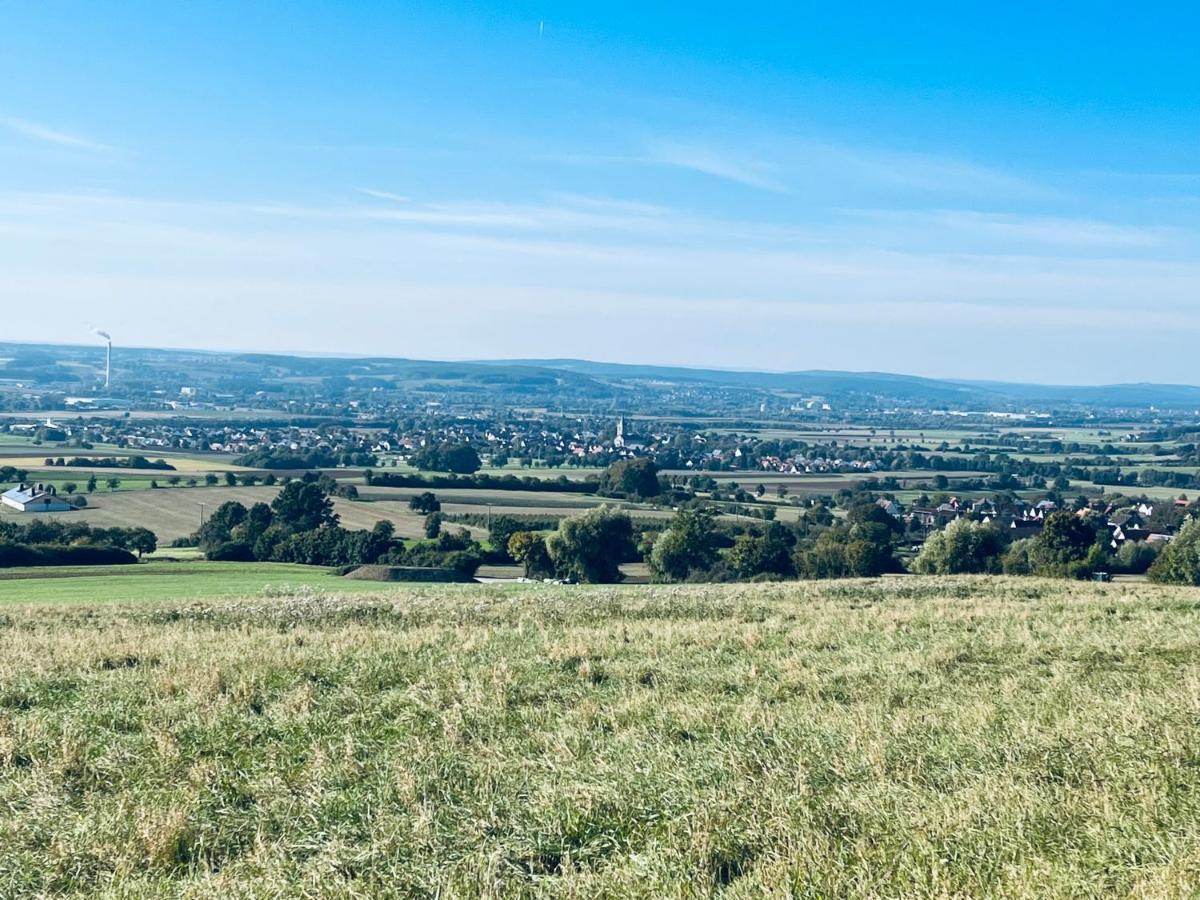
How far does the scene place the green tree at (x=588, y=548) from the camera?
48.8m

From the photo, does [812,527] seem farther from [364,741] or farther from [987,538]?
[364,741]

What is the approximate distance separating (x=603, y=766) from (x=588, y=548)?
41872 millimetres

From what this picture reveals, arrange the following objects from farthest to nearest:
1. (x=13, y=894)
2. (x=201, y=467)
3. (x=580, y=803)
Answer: (x=201, y=467)
(x=580, y=803)
(x=13, y=894)

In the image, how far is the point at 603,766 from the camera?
7223mm

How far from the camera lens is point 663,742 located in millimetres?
7934

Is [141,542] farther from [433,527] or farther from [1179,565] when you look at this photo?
[1179,565]

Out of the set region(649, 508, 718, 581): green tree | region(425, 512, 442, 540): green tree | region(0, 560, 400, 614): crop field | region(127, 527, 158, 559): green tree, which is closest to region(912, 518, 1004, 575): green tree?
region(649, 508, 718, 581): green tree

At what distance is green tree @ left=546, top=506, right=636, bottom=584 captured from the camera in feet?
160

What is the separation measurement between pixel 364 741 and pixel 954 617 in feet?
32.8

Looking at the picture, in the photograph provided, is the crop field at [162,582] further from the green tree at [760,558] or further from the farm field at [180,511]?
the green tree at [760,558]

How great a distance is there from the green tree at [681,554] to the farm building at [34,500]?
38563 mm

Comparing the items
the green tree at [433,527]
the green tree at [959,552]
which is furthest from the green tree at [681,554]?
the green tree at [433,527]

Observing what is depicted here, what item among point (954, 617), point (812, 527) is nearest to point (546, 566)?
point (812, 527)

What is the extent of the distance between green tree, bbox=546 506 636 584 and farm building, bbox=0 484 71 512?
114ft
